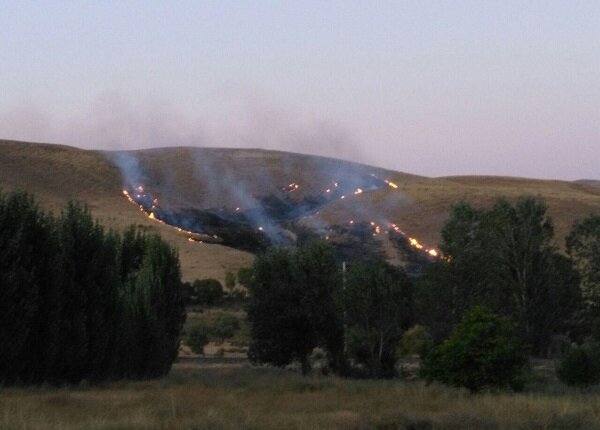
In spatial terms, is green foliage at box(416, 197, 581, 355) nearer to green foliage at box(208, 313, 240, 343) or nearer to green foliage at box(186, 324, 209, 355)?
green foliage at box(186, 324, 209, 355)

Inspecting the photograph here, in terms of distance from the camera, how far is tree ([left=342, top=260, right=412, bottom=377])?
149 ft

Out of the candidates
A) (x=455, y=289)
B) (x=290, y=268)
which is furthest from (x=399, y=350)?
(x=290, y=268)

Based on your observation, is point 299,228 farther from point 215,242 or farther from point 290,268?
point 290,268

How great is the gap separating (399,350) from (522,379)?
69.4 feet

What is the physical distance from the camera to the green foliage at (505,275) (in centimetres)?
4884

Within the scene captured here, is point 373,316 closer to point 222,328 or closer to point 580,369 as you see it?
point 580,369

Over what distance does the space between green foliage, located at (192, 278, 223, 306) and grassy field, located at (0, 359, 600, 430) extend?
39760 mm

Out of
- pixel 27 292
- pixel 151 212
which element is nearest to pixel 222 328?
pixel 27 292

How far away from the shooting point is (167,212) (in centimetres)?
9931

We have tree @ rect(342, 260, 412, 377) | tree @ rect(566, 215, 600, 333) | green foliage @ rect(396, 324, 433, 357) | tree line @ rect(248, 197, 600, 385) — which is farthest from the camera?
tree @ rect(566, 215, 600, 333)


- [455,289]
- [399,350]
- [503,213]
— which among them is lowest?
[399,350]

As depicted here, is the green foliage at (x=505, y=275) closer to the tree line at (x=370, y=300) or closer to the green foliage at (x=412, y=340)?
the tree line at (x=370, y=300)

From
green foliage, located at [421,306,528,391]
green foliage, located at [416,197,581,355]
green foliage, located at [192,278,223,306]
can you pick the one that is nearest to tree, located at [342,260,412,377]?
green foliage, located at [416,197,581,355]

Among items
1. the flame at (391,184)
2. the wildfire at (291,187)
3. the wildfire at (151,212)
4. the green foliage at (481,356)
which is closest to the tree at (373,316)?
the green foliage at (481,356)
